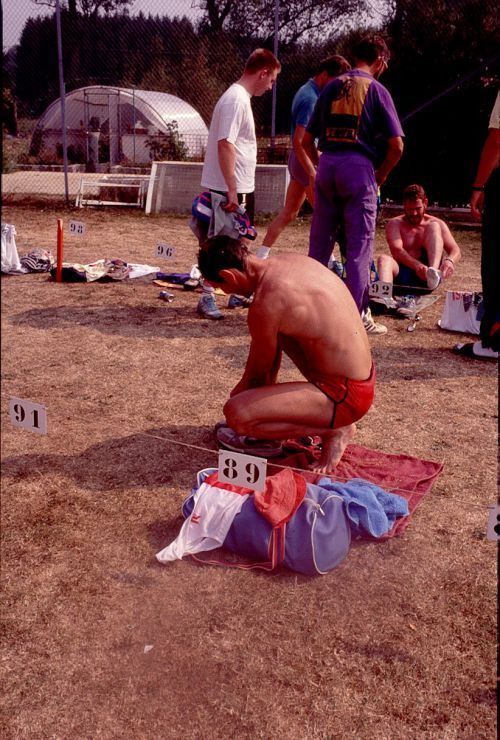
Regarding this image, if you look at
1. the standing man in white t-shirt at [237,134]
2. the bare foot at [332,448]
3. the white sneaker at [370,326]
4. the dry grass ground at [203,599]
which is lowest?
the dry grass ground at [203,599]

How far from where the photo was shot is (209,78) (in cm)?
1545

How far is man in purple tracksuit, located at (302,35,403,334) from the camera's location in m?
4.22

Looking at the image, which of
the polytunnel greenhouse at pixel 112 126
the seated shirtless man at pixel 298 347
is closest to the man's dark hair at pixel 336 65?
the seated shirtless man at pixel 298 347

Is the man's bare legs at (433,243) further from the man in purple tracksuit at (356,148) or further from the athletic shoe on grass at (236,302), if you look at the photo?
the athletic shoe on grass at (236,302)

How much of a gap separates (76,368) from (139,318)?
1.24m

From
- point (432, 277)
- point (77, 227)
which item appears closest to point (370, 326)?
point (432, 277)

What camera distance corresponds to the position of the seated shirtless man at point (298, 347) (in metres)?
2.80

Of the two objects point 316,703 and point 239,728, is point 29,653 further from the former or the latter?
point 316,703

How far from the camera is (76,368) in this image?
4438mm

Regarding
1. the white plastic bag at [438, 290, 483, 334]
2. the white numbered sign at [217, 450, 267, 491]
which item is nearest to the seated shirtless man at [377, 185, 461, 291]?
the white plastic bag at [438, 290, 483, 334]

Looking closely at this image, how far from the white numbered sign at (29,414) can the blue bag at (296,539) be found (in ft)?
2.53

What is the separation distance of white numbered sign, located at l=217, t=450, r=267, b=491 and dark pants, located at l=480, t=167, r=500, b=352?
176 centimetres

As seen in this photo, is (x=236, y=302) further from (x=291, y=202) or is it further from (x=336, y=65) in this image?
(x=336, y=65)

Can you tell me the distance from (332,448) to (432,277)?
318 centimetres
